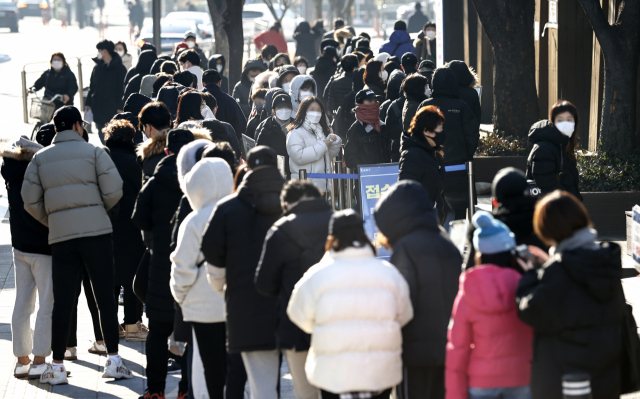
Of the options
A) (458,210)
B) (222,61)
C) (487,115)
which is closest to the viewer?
(458,210)

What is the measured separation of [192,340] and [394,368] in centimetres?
166

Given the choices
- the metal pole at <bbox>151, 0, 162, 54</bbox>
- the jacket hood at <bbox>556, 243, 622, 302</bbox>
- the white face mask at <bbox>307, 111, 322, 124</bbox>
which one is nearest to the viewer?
the jacket hood at <bbox>556, 243, 622, 302</bbox>

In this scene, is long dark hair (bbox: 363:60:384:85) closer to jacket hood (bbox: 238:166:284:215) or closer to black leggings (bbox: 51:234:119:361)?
black leggings (bbox: 51:234:119:361)

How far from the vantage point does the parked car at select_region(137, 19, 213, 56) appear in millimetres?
37812

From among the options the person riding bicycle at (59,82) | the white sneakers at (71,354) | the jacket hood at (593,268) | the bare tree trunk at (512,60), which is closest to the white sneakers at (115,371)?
the white sneakers at (71,354)

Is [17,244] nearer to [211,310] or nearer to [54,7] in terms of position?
[211,310]

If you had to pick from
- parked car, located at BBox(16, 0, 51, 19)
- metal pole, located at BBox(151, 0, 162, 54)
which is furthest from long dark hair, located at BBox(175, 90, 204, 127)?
parked car, located at BBox(16, 0, 51, 19)

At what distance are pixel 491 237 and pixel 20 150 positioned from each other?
3.91 meters

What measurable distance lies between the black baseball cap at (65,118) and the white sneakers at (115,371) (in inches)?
65.5

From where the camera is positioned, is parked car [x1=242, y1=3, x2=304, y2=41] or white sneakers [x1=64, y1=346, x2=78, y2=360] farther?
parked car [x1=242, y1=3, x2=304, y2=41]

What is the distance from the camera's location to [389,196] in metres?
4.54

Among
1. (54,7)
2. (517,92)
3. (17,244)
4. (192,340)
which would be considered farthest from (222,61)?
(54,7)

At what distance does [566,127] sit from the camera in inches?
281

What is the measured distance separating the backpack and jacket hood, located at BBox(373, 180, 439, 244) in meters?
0.34
